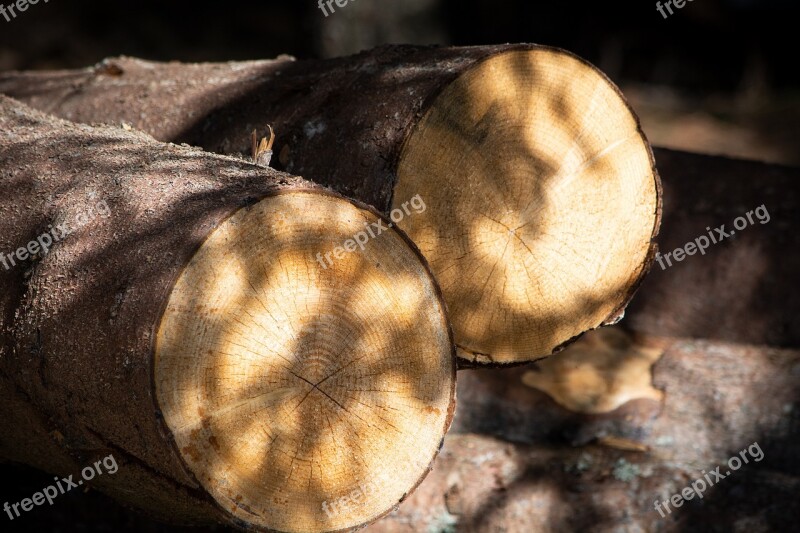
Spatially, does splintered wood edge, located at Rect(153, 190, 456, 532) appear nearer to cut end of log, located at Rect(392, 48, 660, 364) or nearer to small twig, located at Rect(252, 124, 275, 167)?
cut end of log, located at Rect(392, 48, 660, 364)

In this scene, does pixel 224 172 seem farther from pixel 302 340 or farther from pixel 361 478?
pixel 361 478

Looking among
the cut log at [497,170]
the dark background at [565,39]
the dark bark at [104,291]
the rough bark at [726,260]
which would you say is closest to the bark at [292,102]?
the cut log at [497,170]

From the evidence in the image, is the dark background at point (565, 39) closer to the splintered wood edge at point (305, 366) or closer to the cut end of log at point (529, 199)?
the cut end of log at point (529, 199)

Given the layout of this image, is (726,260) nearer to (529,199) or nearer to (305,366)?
(529,199)

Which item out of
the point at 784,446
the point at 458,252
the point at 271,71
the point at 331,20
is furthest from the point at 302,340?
the point at 331,20

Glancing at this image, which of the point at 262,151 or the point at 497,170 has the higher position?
the point at 262,151

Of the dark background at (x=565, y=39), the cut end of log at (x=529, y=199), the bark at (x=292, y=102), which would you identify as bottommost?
the dark background at (x=565, y=39)

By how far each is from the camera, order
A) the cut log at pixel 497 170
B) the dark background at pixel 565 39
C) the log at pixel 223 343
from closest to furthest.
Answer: the log at pixel 223 343
the cut log at pixel 497 170
the dark background at pixel 565 39

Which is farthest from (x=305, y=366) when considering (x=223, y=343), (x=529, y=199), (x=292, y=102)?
(x=292, y=102)
